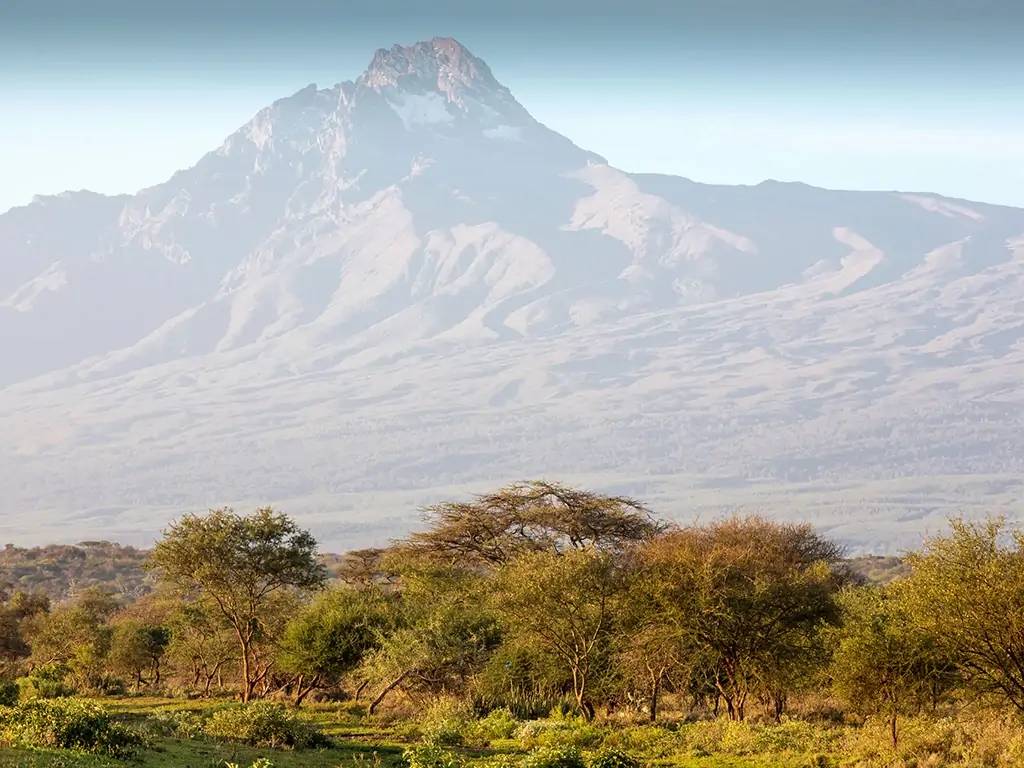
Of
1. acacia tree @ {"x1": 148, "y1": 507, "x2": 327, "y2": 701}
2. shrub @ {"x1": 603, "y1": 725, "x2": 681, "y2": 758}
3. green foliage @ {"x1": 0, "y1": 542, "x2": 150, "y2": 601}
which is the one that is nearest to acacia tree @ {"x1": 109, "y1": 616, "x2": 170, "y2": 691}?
acacia tree @ {"x1": 148, "y1": 507, "x2": 327, "y2": 701}

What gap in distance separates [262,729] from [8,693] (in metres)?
9.18

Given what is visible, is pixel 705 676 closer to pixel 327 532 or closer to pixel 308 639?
pixel 308 639

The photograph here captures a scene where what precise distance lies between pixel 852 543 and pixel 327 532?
246 ft

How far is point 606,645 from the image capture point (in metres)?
39.4

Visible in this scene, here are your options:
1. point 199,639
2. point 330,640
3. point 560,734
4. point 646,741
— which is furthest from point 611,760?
point 199,639

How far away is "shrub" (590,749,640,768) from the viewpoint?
23.1m

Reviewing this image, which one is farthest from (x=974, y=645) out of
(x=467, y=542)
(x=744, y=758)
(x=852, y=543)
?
(x=852, y=543)

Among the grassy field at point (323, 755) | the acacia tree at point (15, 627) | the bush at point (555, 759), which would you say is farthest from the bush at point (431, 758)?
the acacia tree at point (15, 627)

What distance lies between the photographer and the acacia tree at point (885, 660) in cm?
3194

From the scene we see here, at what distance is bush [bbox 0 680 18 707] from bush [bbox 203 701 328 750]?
254 inches

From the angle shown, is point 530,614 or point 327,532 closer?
point 530,614

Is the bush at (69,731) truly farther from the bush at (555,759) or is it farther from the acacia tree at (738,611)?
the acacia tree at (738,611)

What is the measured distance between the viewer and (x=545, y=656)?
39.5m

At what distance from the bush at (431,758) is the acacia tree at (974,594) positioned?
11.7 m
